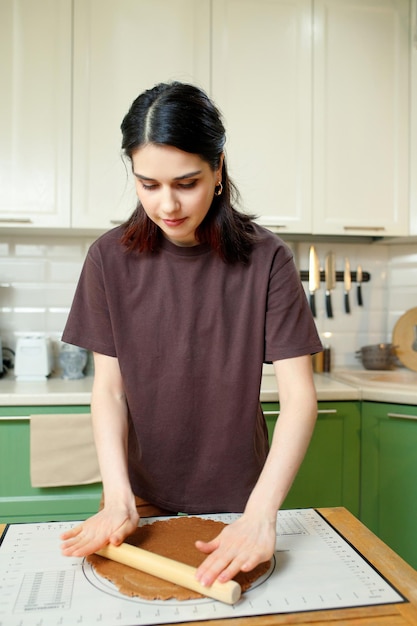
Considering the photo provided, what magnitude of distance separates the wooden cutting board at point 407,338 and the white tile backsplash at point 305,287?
0.23ft

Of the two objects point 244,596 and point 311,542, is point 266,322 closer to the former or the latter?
point 311,542

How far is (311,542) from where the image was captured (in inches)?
35.8

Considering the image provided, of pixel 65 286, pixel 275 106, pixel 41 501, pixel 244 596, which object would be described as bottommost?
pixel 41 501

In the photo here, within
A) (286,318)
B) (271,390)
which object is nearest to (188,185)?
(286,318)

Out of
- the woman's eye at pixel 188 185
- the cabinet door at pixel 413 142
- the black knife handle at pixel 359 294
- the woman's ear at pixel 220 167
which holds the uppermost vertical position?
the cabinet door at pixel 413 142

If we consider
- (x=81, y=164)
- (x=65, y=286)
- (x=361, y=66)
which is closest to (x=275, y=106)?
(x=361, y=66)

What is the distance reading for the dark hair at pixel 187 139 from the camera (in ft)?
3.01

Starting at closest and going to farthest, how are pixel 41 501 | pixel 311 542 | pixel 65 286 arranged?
pixel 311 542 → pixel 41 501 → pixel 65 286

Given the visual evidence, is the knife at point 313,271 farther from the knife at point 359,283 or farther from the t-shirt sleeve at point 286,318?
the t-shirt sleeve at point 286,318

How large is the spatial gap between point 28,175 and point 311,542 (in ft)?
5.42

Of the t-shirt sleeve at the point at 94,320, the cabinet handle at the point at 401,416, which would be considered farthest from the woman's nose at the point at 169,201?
the cabinet handle at the point at 401,416

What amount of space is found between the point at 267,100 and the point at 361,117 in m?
0.38

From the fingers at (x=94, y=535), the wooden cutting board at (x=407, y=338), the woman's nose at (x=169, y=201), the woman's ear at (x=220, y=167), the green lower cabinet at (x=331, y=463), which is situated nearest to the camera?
the fingers at (x=94, y=535)

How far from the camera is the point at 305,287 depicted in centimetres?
249
